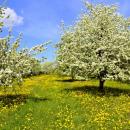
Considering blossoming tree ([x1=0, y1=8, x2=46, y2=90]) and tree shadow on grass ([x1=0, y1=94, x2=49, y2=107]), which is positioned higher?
blossoming tree ([x1=0, y1=8, x2=46, y2=90])

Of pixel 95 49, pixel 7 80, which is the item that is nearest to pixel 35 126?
pixel 7 80

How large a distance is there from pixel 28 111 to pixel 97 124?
21.8ft

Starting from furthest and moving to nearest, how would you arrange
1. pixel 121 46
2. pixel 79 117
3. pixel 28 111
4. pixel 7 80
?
pixel 121 46
pixel 7 80
pixel 28 111
pixel 79 117

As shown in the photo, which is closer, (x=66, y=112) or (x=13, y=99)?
(x=66, y=112)

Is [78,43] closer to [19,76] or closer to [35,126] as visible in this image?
[19,76]

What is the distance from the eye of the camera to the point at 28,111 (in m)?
33.1

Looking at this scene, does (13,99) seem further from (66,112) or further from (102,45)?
(102,45)

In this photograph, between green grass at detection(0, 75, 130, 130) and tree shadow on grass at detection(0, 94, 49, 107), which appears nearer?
green grass at detection(0, 75, 130, 130)

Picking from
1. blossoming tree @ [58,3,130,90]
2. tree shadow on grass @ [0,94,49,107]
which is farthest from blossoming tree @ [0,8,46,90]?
blossoming tree @ [58,3,130,90]

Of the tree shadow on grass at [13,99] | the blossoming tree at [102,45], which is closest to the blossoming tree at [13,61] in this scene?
the tree shadow on grass at [13,99]

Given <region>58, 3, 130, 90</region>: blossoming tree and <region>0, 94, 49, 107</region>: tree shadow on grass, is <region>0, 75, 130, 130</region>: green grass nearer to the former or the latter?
<region>0, 94, 49, 107</region>: tree shadow on grass

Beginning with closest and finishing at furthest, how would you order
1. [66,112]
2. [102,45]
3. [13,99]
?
[66,112]
[13,99]
[102,45]

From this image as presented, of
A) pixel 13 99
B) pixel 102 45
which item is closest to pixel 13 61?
pixel 13 99

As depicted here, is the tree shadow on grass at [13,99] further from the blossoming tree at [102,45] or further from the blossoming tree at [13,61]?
the blossoming tree at [102,45]
